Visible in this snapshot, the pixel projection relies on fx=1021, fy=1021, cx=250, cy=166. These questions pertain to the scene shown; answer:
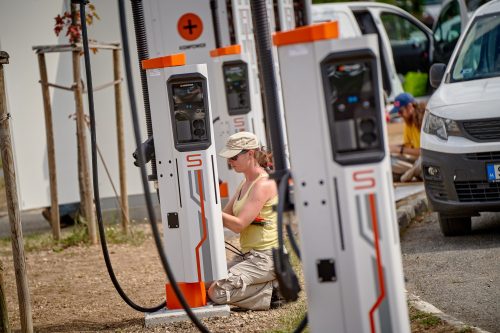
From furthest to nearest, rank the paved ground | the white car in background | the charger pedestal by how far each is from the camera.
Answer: the white car in background < the charger pedestal < the paved ground

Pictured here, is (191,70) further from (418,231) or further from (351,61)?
(418,231)

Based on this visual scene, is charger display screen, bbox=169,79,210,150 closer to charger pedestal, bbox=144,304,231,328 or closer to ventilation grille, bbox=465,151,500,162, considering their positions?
charger pedestal, bbox=144,304,231,328

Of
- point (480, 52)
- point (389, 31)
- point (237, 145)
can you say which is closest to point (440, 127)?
point (480, 52)

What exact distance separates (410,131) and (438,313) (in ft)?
23.8

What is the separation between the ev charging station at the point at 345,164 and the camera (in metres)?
4.82

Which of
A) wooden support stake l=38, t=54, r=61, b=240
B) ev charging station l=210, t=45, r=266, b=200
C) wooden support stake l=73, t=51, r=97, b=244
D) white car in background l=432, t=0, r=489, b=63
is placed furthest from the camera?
white car in background l=432, t=0, r=489, b=63

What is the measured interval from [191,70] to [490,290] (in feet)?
8.88

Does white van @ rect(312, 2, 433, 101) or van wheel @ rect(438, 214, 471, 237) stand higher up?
white van @ rect(312, 2, 433, 101)

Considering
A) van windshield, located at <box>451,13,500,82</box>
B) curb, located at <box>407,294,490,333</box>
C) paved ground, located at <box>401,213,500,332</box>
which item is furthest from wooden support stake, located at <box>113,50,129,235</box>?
curb, located at <box>407,294,490,333</box>

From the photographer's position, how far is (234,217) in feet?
24.6

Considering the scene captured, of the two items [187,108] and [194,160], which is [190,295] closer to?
[194,160]

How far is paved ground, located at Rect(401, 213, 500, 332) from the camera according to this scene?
702 cm

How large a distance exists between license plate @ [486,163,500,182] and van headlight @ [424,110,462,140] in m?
0.45

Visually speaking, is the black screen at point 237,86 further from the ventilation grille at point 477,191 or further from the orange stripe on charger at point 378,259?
the orange stripe on charger at point 378,259
